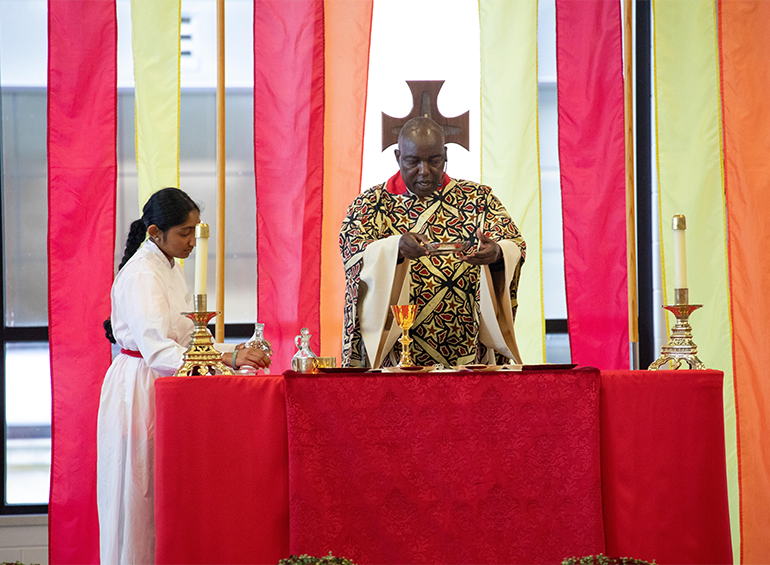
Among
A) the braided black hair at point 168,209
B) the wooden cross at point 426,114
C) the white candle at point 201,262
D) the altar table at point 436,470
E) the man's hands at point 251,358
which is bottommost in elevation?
the altar table at point 436,470

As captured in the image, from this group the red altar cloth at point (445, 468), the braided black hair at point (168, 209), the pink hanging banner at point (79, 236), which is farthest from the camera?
the pink hanging banner at point (79, 236)

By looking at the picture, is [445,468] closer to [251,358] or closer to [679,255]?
[251,358]

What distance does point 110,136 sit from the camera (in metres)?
3.75

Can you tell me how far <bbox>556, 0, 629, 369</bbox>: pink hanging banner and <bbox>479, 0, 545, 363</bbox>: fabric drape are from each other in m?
0.17

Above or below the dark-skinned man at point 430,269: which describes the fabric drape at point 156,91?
above

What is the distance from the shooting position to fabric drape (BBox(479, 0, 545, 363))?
3.88 m

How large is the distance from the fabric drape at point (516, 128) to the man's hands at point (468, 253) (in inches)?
54.4

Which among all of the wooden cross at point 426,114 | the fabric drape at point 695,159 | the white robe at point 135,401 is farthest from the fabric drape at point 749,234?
the white robe at point 135,401

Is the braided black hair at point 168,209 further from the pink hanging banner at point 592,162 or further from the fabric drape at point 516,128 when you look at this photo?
the pink hanging banner at point 592,162

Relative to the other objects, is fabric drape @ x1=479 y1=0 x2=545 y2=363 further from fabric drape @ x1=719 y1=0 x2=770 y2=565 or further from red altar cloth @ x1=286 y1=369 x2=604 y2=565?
red altar cloth @ x1=286 y1=369 x2=604 y2=565

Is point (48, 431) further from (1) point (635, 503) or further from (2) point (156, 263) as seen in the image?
(1) point (635, 503)

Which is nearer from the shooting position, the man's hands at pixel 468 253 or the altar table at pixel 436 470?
the altar table at pixel 436 470

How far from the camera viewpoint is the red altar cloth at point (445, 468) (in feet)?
6.69

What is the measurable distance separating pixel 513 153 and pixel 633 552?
2332mm
